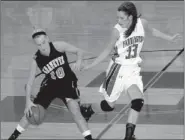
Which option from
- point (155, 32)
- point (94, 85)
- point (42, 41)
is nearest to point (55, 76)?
point (42, 41)

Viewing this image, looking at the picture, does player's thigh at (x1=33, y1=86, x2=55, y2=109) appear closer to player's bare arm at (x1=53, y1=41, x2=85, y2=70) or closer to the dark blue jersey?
the dark blue jersey

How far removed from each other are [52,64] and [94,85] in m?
4.03

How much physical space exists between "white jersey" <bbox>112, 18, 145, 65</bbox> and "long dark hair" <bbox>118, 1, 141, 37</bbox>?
36 millimetres

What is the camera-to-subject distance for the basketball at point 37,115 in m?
5.89

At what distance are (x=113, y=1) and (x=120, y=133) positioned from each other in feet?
47.3

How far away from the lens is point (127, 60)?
5781 mm

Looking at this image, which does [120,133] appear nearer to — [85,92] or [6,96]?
[85,92]

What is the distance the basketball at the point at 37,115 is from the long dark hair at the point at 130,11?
109 cm

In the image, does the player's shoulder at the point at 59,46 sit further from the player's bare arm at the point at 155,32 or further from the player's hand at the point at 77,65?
the player's bare arm at the point at 155,32

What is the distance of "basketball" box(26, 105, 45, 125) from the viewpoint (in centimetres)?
589

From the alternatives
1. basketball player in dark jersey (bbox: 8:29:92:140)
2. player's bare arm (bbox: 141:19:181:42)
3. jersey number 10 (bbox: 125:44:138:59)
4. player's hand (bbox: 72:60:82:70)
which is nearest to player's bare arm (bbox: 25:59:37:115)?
basketball player in dark jersey (bbox: 8:29:92:140)

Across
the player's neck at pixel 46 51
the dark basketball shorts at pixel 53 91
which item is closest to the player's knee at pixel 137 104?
the dark basketball shorts at pixel 53 91

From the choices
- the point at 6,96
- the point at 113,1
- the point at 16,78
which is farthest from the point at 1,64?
the point at 113,1

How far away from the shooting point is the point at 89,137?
627 centimetres
